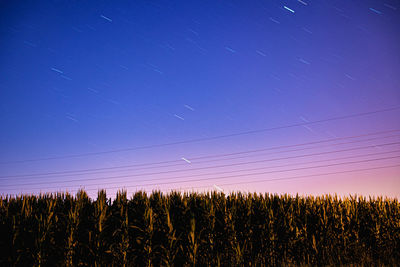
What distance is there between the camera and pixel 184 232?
10.8 m

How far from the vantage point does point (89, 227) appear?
32.7 feet

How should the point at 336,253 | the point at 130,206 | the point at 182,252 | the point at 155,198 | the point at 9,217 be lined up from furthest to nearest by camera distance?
the point at 336,253
the point at 155,198
the point at 130,206
the point at 182,252
the point at 9,217

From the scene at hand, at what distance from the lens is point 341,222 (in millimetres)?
14336

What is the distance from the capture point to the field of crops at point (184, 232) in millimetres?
9375

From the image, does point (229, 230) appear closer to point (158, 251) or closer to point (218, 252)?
point (218, 252)

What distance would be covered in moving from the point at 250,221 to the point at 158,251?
482 centimetres

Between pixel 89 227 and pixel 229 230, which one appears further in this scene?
pixel 229 230

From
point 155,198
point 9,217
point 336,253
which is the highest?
point 155,198

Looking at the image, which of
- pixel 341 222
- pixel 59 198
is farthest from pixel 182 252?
pixel 341 222

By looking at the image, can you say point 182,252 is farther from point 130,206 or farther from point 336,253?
point 336,253

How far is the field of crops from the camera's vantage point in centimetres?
938

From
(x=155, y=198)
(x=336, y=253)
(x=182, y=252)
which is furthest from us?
(x=336, y=253)

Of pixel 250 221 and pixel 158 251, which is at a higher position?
pixel 250 221

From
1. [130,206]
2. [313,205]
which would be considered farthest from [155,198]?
[313,205]
